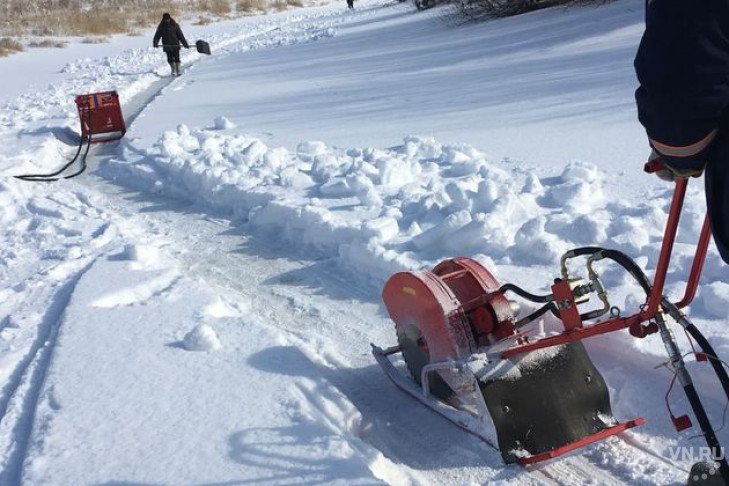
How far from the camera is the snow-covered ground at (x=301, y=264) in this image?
315 cm

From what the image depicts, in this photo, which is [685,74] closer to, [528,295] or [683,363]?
[683,363]

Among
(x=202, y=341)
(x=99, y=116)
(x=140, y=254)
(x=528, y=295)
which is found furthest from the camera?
(x=99, y=116)

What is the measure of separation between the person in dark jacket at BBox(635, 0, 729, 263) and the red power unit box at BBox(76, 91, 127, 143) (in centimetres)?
988

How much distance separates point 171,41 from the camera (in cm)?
1820

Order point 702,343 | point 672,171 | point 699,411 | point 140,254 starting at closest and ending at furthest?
point 672,171
point 699,411
point 702,343
point 140,254

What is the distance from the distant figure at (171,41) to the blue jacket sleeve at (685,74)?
1701 cm

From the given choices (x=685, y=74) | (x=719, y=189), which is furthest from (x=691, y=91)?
(x=719, y=189)

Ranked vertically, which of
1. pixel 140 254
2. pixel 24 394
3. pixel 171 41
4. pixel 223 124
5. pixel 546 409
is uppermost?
pixel 171 41

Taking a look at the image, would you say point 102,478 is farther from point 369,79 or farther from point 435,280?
point 369,79

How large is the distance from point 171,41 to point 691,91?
1786cm

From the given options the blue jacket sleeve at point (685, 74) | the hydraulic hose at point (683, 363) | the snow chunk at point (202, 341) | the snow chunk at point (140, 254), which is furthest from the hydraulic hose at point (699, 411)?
the snow chunk at point (140, 254)

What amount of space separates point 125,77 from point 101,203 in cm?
1152

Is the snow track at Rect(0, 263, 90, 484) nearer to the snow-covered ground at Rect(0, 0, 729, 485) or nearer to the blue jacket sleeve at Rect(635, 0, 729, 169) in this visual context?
the snow-covered ground at Rect(0, 0, 729, 485)

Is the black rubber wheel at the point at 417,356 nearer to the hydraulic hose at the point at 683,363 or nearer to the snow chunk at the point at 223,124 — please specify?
the hydraulic hose at the point at 683,363
